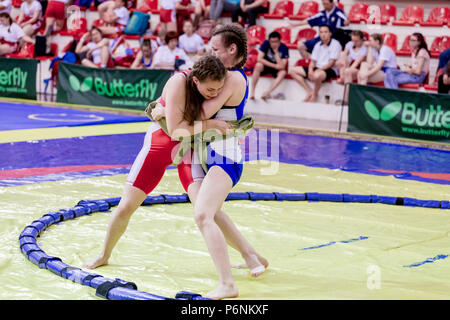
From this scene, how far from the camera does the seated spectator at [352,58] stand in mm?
12688

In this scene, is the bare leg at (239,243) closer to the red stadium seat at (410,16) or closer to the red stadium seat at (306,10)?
the red stadium seat at (410,16)

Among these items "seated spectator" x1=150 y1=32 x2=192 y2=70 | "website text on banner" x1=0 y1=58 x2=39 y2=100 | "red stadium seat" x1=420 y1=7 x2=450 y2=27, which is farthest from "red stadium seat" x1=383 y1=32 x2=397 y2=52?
"website text on banner" x1=0 y1=58 x2=39 y2=100

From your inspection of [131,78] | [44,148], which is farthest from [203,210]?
[131,78]

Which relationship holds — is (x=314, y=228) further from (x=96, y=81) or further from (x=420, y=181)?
(x=96, y=81)

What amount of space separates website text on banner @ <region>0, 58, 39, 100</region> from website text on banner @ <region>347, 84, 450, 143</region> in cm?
716

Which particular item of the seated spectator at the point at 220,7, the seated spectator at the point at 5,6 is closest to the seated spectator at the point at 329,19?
the seated spectator at the point at 220,7

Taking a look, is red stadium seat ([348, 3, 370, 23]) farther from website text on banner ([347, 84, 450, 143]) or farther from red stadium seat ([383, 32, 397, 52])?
website text on banner ([347, 84, 450, 143])

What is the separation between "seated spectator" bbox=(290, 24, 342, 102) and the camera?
42.9 feet

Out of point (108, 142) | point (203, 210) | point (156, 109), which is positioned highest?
point (156, 109)

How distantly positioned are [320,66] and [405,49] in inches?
72.0

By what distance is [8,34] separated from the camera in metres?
16.8

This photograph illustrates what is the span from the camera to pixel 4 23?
54.7ft

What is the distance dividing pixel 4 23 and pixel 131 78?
536 cm

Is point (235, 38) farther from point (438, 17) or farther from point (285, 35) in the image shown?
point (285, 35)
